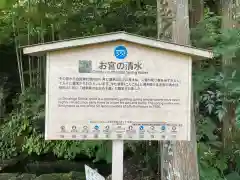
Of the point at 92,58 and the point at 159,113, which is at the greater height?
the point at 92,58

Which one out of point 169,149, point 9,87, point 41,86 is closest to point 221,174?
point 169,149

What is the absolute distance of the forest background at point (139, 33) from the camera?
4.20 m

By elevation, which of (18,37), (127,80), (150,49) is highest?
(18,37)

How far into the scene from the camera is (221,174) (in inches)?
193

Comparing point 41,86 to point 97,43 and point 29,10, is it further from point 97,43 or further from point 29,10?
point 97,43

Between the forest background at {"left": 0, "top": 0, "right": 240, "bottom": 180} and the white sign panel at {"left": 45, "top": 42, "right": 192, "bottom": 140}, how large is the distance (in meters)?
1.18

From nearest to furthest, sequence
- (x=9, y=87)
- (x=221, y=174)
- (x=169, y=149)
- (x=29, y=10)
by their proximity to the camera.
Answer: (x=169, y=149)
(x=221, y=174)
(x=29, y=10)
(x=9, y=87)

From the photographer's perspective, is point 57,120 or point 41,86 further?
point 41,86

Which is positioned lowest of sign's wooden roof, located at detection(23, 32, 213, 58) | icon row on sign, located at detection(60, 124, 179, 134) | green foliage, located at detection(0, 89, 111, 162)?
green foliage, located at detection(0, 89, 111, 162)

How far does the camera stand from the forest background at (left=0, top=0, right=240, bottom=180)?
165 inches

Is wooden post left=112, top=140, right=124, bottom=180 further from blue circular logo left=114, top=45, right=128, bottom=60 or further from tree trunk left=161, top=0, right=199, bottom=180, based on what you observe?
tree trunk left=161, top=0, right=199, bottom=180

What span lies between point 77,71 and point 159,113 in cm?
74

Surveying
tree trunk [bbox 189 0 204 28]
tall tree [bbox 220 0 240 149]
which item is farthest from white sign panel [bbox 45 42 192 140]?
tree trunk [bbox 189 0 204 28]

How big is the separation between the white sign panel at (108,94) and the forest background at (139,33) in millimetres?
1177
